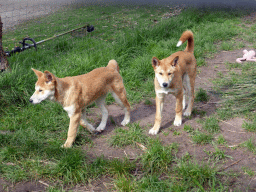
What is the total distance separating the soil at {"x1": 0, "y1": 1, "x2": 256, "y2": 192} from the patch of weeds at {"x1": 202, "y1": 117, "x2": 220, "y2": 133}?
9cm

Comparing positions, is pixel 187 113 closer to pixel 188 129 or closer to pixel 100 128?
pixel 188 129

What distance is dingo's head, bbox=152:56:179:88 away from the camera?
4035 millimetres

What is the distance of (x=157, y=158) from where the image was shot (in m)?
3.65

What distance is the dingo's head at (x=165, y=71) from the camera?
4035 millimetres

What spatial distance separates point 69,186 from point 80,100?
4.17ft

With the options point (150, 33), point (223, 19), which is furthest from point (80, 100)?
point (223, 19)

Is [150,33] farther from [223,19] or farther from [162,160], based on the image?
[162,160]

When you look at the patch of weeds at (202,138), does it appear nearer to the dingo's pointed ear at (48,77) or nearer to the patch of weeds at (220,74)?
the dingo's pointed ear at (48,77)

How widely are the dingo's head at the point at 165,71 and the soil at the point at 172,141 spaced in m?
0.89

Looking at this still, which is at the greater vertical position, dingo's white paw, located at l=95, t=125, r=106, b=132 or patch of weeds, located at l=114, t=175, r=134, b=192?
dingo's white paw, located at l=95, t=125, r=106, b=132

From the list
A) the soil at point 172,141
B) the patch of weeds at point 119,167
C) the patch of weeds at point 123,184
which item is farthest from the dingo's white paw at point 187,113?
the patch of weeds at point 123,184

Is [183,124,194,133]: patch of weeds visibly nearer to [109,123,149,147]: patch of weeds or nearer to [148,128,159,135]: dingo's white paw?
[148,128,159,135]: dingo's white paw

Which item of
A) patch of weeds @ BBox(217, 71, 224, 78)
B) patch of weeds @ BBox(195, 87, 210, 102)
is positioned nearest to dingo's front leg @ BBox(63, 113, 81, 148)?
patch of weeds @ BBox(195, 87, 210, 102)

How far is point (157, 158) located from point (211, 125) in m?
1.24
